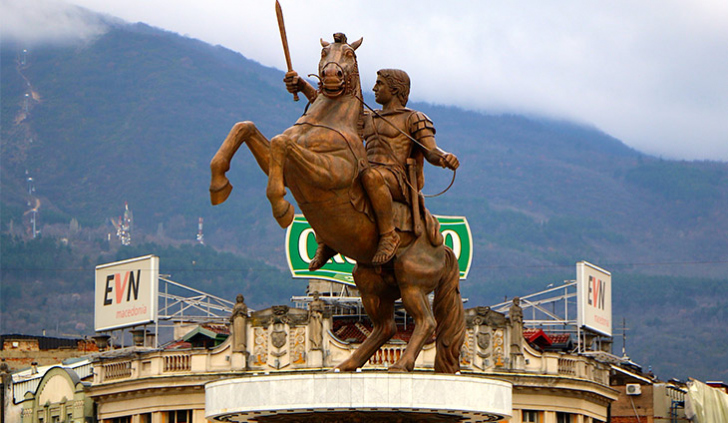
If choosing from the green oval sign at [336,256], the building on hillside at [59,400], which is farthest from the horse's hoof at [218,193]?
the green oval sign at [336,256]

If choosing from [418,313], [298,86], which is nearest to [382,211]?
[418,313]

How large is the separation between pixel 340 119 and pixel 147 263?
241ft

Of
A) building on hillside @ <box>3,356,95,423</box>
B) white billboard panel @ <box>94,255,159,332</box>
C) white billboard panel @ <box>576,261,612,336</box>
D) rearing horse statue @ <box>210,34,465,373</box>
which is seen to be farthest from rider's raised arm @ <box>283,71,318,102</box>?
white billboard panel @ <box>576,261,612,336</box>

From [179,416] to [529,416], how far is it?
697 inches

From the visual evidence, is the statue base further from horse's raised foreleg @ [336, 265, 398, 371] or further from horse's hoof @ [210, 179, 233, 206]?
horse's hoof @ [210, 179, 233, 206]

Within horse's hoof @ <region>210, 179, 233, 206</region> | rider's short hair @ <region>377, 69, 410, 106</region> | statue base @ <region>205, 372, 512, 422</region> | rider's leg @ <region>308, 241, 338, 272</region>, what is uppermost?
rider's short hair @ <region>377, 69, 410, 106</region>

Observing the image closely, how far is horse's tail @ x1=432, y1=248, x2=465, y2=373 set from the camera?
82.3 ft

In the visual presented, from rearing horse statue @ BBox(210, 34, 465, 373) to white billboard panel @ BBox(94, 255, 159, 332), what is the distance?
69.4 meters

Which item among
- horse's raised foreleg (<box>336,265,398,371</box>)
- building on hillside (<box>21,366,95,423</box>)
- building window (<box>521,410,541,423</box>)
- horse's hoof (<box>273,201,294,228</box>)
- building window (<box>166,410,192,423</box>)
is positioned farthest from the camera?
building on hillside (<box>21,366,95,423</box>)

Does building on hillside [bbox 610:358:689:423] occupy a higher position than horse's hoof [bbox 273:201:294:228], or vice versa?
building on hillside [bbox 610:358:689:423]

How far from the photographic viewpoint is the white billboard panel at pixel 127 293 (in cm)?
9494

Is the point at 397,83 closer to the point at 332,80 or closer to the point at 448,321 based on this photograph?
the point at 332,80

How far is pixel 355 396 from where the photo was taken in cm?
2238

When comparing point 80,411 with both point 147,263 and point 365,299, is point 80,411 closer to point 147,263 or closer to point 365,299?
point 147,263
